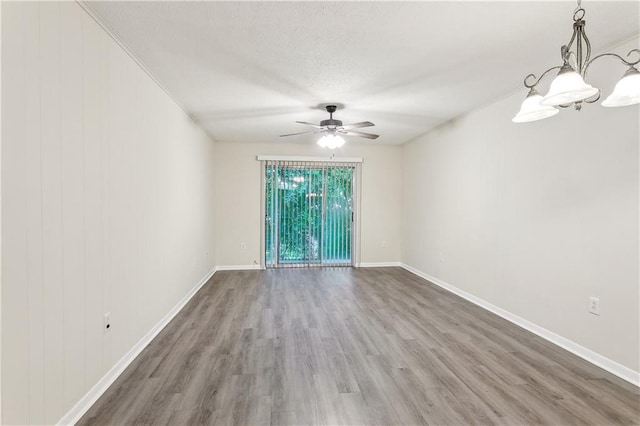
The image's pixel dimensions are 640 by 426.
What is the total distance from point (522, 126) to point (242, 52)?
286 centimetres

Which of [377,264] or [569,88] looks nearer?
[569,88]

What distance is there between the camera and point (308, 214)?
235 inches

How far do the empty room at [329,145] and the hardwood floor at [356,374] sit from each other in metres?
0.02

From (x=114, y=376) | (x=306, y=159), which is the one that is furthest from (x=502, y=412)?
(x=306, y=159)

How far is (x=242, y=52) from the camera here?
2.36 meters

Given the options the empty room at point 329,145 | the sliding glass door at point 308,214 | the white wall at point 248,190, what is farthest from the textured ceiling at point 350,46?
the sliding glass door at point 308,214

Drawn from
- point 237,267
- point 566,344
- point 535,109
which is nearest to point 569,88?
point 535,109

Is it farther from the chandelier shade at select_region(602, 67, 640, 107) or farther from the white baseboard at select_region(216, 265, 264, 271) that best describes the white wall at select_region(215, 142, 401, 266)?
the chandelier shade at select_region(602, 67, 640, 107)

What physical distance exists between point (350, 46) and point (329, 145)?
156cm

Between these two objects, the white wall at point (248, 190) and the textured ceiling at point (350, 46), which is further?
the white wall at point (248, 190)

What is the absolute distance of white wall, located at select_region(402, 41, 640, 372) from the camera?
218 centimetres

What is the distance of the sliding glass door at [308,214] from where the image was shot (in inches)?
231

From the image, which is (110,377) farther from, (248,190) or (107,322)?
(248,190)

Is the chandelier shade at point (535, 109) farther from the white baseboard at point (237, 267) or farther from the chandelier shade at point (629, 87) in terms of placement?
the white baseboard at point (237, 267)
